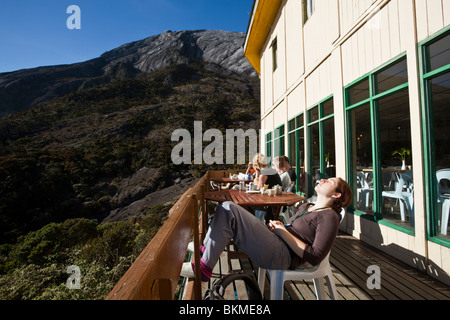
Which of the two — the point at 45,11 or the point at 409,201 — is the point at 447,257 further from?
the point at 45,11

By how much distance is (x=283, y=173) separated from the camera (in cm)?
423

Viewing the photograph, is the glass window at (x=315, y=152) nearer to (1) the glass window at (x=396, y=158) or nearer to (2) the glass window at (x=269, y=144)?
(1) the glass window at (x=396, y=158)

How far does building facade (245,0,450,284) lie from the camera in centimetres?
238

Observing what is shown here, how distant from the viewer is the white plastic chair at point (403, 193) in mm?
2908

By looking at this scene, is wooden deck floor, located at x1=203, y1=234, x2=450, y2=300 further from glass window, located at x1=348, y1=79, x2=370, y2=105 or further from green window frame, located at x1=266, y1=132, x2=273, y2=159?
green window frame, located at x1=266, y1=132, x2=273, y2=159

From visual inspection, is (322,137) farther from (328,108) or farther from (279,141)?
(279,141)

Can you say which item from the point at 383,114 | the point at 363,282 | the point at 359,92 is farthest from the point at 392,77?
the point at 363,282

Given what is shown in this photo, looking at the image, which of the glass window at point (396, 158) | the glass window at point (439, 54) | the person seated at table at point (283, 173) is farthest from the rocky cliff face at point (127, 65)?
the glass window at point (439, 54)

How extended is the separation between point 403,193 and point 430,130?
3.30 feet

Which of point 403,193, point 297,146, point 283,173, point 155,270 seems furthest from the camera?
point 297,146

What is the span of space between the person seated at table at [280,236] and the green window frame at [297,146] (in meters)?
3.99

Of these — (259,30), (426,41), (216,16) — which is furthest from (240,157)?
(216,16)
